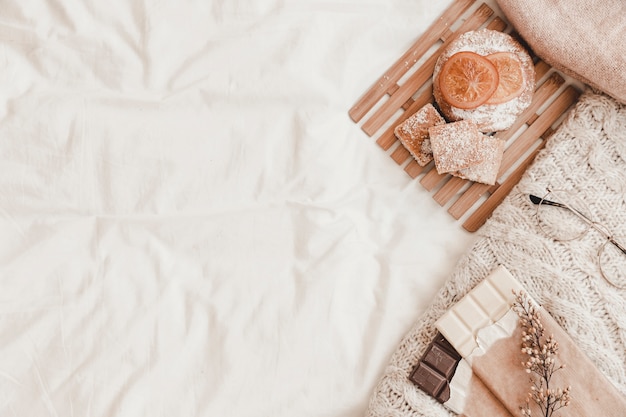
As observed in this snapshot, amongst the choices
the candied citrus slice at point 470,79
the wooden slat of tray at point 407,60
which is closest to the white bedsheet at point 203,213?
the wooden slat of tray at point 407,60

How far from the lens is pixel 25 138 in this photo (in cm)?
120

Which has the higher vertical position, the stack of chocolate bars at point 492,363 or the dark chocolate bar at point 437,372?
the stack of chocolate bars at point 492,363

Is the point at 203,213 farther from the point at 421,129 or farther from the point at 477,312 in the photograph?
the point at 477,312

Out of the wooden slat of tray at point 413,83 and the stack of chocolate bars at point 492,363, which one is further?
the wooden slat of tray at point 413,83

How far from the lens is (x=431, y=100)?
119 cm

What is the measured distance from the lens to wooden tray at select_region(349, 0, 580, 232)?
117 centimetres

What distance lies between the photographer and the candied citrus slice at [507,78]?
44.3 inches

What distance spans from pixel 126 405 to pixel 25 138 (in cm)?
60

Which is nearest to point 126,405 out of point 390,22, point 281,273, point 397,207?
point 281,273

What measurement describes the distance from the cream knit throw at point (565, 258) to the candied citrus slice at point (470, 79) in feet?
0.56

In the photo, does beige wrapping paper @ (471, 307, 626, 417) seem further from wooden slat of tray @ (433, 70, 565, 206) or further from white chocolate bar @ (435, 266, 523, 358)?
wooden slat of tray @ (433, 70, 565, 206)

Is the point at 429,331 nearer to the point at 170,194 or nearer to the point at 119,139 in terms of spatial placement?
the point at 170,194

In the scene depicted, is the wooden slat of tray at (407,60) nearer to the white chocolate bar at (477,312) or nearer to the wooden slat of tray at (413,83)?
the wooden slat of tray at (413,83)

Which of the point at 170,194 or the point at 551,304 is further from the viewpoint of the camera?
the point at 170,194
